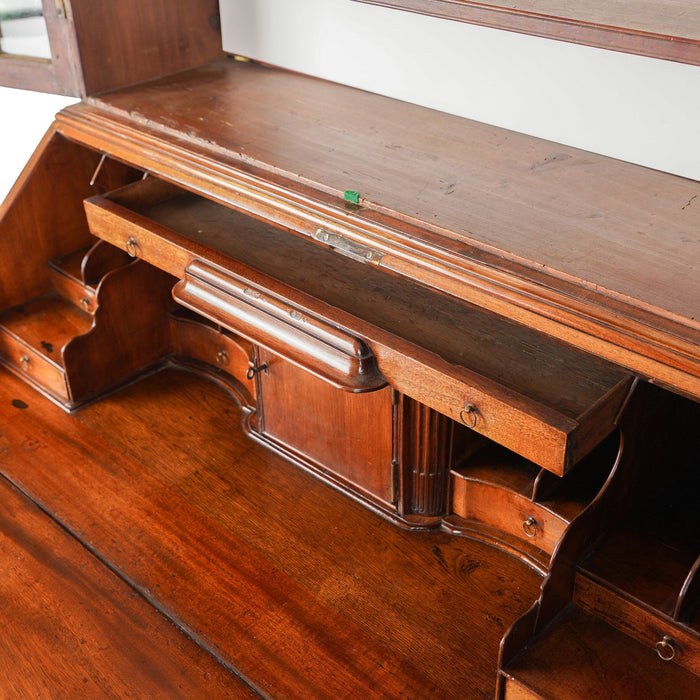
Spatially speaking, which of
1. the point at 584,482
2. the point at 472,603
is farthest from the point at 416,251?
the point at 472,603

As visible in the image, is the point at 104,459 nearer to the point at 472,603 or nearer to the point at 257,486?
the point at 257,486

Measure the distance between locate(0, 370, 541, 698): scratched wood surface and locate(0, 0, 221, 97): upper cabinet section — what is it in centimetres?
82

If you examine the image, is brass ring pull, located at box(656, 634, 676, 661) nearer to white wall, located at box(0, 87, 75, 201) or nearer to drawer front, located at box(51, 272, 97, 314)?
drawer front, located at box(51, 272, 97, 314)

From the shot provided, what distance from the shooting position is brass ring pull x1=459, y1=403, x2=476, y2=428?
1.39 meters

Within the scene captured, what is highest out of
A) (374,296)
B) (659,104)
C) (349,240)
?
(659,104)

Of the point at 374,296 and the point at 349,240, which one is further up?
the point at 349,240

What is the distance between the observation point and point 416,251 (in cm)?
149

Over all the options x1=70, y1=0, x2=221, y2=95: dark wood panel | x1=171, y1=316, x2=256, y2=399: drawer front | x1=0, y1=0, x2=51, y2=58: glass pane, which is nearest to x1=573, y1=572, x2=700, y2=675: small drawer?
x1=171, y1=316, x2=256, y2=399: drawer front

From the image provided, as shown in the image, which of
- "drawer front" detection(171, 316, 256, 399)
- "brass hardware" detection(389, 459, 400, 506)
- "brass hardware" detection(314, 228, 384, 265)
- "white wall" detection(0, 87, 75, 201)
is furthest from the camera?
"white wall" detection(0, 87, 75, 201)

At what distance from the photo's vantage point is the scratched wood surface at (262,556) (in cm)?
162

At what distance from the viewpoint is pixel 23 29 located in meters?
2.10

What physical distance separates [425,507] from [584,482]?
1.16ft

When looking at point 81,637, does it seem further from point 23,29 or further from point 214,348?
point 23,29

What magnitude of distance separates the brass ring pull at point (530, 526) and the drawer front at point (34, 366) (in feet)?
3.98
